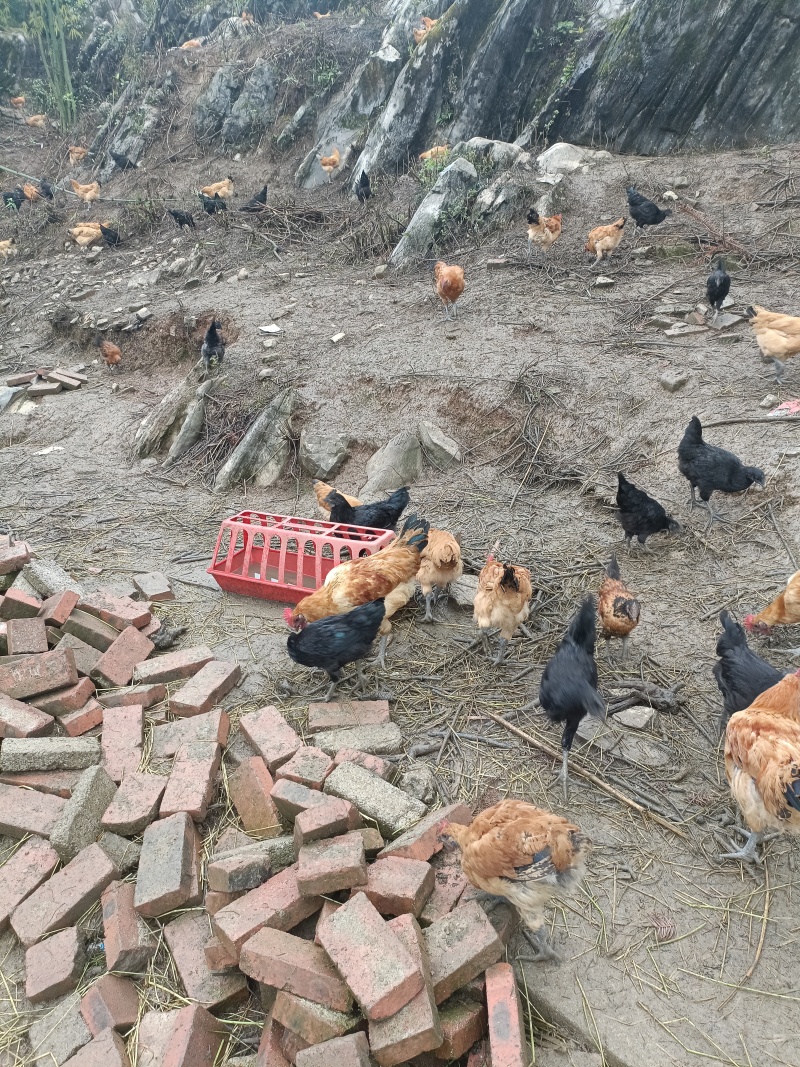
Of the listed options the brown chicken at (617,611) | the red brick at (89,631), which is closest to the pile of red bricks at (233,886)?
the red brick at (89,631)

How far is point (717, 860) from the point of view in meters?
3.21

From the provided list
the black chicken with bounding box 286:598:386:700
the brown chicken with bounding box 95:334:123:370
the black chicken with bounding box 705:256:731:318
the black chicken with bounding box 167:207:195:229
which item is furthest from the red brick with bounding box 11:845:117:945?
the black chicken with bounding box 167:207:195:229

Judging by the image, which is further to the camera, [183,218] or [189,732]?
[183,218]

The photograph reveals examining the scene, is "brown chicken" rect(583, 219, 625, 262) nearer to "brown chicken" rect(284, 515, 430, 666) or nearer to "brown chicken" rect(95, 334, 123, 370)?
"brown chicken" rect(284, 515, 430, 666)

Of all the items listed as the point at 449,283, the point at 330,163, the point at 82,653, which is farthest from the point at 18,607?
the point at 330,163

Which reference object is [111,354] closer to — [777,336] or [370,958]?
[777,336]

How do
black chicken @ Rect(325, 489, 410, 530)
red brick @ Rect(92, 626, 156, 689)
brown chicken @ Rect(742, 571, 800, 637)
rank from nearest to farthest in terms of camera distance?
brown chicken @ Rect(742, 571, 800, 637), red brick @ Rect(92, 626, 156, 689), black chicken @ Rect(325, 489, 410, 530)

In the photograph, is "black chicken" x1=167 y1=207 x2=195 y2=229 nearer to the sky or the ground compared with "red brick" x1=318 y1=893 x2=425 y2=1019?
nearer to the ground

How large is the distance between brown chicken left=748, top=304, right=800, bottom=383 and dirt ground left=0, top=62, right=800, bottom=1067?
1.00 ft

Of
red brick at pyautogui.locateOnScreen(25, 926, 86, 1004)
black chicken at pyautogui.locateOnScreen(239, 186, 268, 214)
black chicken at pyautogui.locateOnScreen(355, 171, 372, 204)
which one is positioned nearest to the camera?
red brick at pyautogui.locateOnScreen(25, 926, 86, 1004)

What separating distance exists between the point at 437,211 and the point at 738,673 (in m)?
11.3

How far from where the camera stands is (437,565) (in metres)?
5.02

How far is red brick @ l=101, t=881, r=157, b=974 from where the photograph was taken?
2936 mm

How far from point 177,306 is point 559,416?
8997 millimetres
